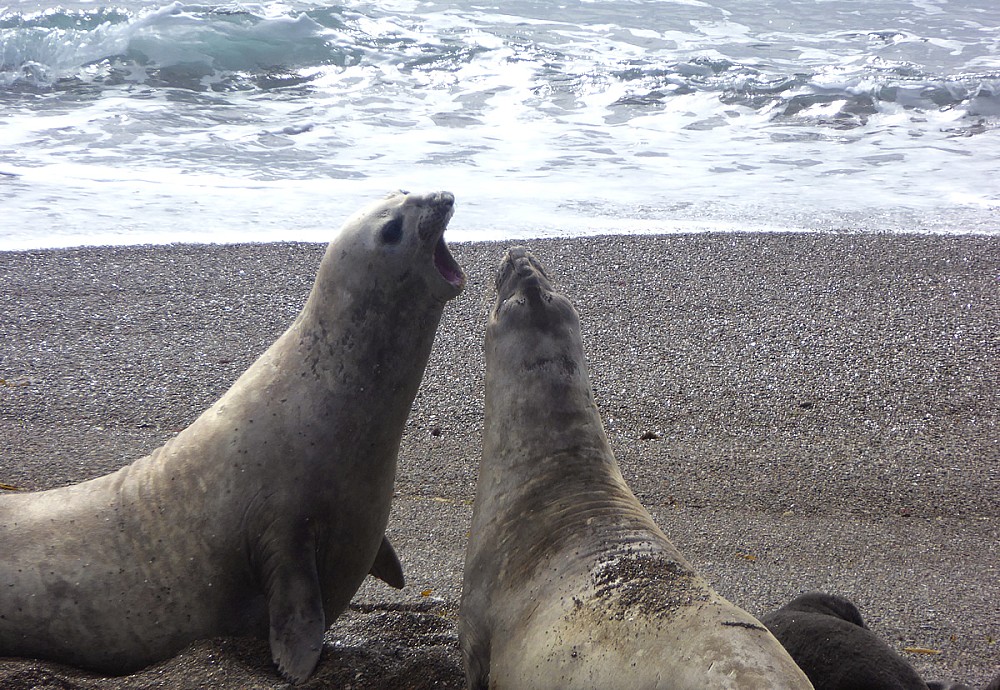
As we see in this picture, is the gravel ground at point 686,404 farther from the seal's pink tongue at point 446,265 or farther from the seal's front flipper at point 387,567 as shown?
the seal's pink tongue at point 446,265

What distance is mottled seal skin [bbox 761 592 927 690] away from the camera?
2.44 meters

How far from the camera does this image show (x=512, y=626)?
8.01 ft

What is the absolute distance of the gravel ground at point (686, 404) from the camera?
3439 mm

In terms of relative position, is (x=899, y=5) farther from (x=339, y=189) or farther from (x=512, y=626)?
(x=512, y=626)

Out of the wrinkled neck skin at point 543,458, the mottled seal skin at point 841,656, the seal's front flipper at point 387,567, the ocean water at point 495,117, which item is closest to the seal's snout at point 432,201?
the wrinkled neck skin at point 543,458

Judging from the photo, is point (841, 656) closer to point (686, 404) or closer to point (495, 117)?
point (686, 404)

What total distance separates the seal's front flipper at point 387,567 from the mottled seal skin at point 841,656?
4.18ft

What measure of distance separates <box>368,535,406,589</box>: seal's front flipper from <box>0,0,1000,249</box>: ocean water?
4503 mm

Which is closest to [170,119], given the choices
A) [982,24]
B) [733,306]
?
[733,306]

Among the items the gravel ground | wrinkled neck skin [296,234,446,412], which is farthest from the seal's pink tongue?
the gravel ground

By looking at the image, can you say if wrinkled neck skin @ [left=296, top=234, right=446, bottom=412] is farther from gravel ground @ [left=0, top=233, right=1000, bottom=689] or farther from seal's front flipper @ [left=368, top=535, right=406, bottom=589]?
gravel ground @ [left=0, top=233, right=1000, bottom=689]

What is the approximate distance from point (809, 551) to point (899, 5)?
19446 mm

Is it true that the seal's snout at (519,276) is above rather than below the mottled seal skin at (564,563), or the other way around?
above

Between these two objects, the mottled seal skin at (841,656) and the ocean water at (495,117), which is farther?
the ocean water at (495,117)
